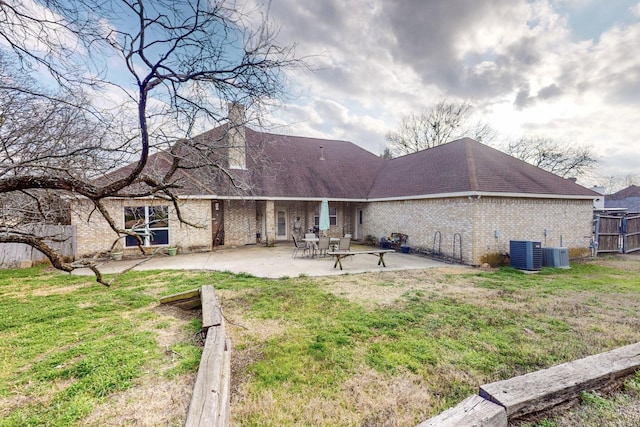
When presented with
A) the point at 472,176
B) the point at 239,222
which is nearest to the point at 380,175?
A: the point at 472,176

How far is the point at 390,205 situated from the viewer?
48.3ft

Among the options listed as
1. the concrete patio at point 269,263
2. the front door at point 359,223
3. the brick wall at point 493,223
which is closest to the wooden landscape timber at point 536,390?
the concrete patio at point 269,263

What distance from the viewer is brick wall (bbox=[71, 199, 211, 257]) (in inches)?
426

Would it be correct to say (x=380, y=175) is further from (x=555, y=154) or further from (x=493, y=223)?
(x=555, y=154)

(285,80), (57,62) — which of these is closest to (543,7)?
(285,80)

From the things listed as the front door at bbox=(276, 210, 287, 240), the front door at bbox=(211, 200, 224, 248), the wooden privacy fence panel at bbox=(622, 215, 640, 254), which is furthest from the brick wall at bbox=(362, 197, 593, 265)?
the front door at bbox=(211, 200, 224, 248)

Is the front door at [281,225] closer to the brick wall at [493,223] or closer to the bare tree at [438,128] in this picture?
the brick wall at [493,223]

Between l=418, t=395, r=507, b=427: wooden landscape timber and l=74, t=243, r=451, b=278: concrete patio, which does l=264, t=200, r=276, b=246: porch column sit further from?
l=418, t=395, r=507, b=427: wooden landscape timber

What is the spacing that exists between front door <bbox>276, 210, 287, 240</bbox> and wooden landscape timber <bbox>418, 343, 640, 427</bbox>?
1476 cm

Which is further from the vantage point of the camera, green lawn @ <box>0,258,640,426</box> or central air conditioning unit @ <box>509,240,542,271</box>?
central air conditioning unit @ <box>509,240,542,271</box>

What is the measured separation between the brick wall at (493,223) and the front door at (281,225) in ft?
24.8

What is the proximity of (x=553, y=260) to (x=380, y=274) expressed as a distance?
22.7 feet

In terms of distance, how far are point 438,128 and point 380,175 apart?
1320 cm

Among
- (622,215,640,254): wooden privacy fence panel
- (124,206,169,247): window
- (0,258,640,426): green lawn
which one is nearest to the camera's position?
(0,258,640,426): green lawn
